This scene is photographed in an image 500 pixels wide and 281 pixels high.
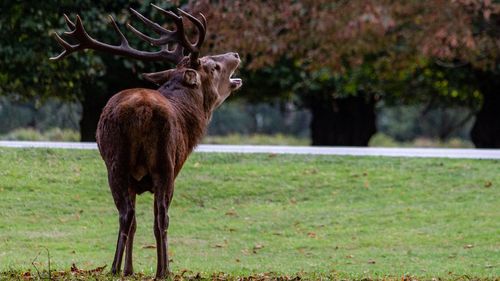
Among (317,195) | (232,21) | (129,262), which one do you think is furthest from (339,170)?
(129,262)

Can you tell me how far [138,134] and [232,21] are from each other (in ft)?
39.6

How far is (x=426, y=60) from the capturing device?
76.0ft

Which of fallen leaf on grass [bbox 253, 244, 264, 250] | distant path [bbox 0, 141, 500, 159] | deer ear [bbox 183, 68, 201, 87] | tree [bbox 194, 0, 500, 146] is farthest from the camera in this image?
tree [bbox 194, 0, 500, 146]

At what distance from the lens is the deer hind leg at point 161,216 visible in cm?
826

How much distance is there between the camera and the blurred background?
19.5m

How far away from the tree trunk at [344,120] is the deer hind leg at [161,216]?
694 inches

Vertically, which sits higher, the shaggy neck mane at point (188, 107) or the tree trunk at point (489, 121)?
the shaggy neck mane at point (188, 107)

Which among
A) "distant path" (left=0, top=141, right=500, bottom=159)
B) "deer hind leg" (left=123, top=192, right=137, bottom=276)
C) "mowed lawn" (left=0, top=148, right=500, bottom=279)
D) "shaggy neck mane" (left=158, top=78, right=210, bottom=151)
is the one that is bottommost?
"mowed lawn" (left=0, top=148, right=500, bottom=279)

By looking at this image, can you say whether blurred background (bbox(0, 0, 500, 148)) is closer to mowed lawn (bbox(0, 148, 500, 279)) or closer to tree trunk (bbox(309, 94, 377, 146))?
tree trunk (bbox(309, 94, 377, 146))

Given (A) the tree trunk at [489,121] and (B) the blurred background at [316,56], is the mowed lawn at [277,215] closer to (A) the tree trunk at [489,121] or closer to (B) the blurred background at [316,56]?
(B) the blurred background at [316,56]

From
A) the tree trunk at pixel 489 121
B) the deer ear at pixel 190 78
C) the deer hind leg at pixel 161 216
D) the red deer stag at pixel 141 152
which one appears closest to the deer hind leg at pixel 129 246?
the red deer stag at pixel 141 152

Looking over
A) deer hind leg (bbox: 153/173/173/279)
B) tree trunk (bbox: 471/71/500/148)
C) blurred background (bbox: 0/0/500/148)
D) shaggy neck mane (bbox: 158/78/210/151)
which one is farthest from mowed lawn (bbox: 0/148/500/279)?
tree trunk (bbox: 471/71/500/148)

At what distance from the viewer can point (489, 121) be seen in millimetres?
25094

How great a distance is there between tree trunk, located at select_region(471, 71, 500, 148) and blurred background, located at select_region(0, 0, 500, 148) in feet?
A: 0.07
